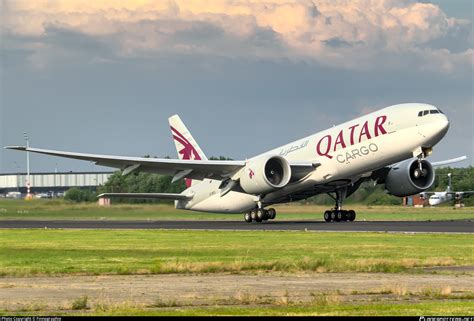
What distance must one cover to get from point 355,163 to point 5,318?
35.0 metres

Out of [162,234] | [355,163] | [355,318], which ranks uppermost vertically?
[355,163]

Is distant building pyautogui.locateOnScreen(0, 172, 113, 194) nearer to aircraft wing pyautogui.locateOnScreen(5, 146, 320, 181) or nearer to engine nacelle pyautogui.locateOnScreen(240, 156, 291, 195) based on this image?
aircraft wing pyautogui.locateOnScreen(5, 146, 320, 181)

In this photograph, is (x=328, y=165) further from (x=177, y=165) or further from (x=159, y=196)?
(x=159, y=196)

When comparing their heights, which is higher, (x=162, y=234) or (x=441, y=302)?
(x=162, y=234)

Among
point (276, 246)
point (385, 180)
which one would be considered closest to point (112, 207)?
point (385, 180)

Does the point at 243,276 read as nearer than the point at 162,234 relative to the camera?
Yes

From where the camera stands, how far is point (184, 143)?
196 feet

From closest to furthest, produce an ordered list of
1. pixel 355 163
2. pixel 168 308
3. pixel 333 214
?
pixel 168 308, pixel 355 163, pixel 333 214

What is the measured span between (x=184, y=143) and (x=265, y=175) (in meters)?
12.1

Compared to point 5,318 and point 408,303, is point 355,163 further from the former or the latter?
point 5,318

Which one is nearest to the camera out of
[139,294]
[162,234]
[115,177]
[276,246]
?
[139,294]

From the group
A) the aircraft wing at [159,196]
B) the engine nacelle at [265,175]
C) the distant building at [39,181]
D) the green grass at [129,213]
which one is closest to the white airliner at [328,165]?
the engine nacelle at [265,175]

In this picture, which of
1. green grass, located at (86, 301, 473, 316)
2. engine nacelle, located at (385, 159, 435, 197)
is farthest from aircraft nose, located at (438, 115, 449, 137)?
green grass, located at (86, 301, 473, 316)

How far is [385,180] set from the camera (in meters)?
53.3
